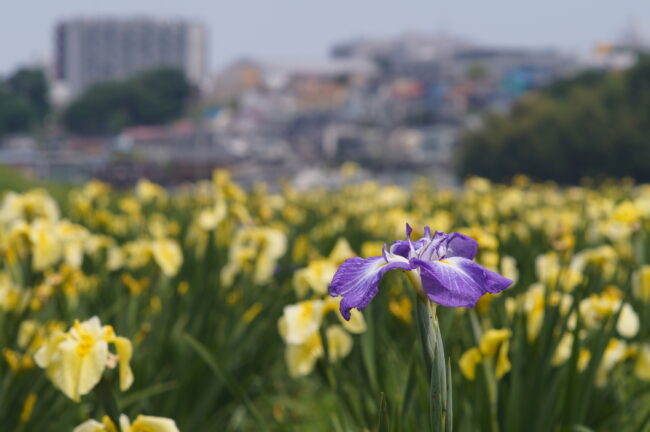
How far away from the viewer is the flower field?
5.12 ft

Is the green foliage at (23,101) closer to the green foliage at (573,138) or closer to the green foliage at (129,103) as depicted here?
the green foliage at (129,103)

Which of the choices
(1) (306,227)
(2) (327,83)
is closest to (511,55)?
(2) (327,83)

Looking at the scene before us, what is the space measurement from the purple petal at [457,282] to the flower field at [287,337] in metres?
A: 0.18

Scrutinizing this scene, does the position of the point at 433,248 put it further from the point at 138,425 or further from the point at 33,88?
the point at 33,88

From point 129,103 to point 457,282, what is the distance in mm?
121377

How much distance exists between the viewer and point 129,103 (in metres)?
117

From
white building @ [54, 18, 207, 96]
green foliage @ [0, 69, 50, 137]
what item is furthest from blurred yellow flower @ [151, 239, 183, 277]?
white building @ [54, 18, 207, 96]

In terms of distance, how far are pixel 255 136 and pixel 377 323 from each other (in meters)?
116

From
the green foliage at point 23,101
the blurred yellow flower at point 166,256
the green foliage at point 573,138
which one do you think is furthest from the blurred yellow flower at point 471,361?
the green foliage at point 23,101

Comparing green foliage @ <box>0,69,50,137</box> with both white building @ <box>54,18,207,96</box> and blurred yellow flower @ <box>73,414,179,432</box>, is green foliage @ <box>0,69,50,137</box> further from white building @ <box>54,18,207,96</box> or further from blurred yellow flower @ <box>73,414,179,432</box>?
blurred yellow flower @ <box>73,414,179,432</box>

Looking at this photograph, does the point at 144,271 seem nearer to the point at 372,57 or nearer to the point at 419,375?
the point at 419,375

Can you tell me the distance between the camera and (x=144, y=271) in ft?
9.62

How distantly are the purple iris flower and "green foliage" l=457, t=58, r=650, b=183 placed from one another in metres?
38.9

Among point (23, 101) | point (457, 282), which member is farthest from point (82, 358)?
point (23, 101)
